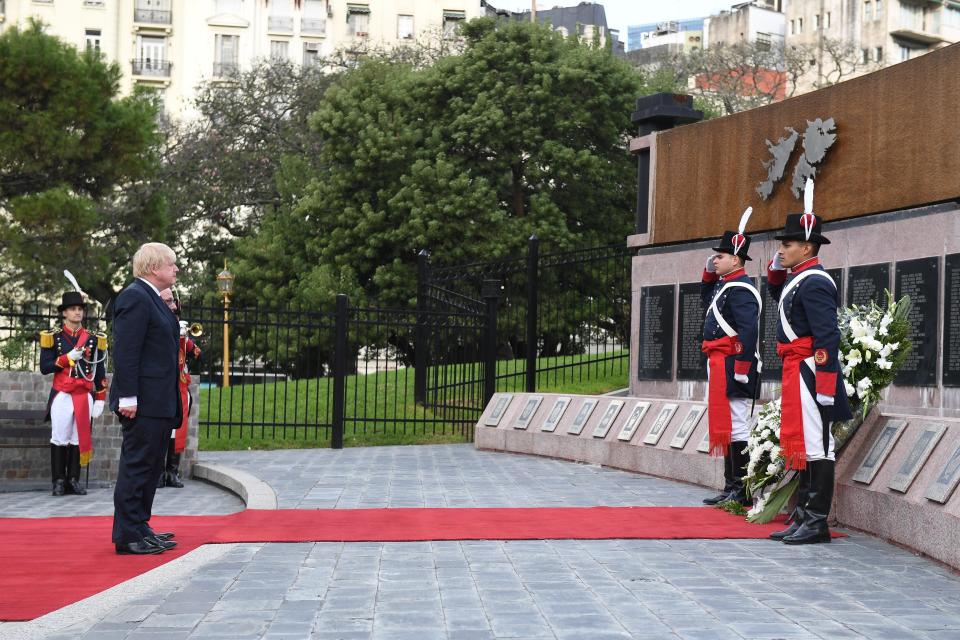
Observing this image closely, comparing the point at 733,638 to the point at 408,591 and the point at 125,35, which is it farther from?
the point at 125,35

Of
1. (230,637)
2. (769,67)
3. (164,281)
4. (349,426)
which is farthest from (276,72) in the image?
(230,637)

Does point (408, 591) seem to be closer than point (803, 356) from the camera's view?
Yes

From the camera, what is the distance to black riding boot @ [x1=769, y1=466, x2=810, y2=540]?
302 inches

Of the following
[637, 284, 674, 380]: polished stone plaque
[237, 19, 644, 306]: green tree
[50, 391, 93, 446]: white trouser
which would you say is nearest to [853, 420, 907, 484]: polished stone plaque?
[637, 284, 674, 380]: polished stone plaque

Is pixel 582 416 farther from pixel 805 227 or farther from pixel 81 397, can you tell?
pixel 805 227

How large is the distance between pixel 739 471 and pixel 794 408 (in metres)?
1.67

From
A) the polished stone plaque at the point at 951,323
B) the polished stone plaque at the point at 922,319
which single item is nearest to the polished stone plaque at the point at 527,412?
the polished stone plaque at the point at 922,319

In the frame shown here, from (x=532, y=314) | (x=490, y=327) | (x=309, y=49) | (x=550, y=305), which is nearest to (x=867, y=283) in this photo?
(x=490, y=327)

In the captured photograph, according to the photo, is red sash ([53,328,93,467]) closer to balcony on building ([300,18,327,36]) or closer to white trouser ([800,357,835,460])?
white trouser ([800,357,835,460])

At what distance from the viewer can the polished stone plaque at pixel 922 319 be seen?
10.9 m

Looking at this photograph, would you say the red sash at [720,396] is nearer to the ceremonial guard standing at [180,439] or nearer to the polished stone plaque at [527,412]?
the ceremonial guard standing at [180,439]

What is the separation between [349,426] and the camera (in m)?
19.0

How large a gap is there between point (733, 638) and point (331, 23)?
187ft

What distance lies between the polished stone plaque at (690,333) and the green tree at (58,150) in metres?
16.4
